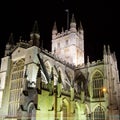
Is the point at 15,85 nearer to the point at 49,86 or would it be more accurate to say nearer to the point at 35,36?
the point at 49,86

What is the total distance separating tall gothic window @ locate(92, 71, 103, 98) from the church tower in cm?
884

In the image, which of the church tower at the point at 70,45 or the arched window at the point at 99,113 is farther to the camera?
the church tower at the point at 70,45

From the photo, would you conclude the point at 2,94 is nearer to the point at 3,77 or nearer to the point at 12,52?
the point at 3,77

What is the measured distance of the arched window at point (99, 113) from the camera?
3722cm

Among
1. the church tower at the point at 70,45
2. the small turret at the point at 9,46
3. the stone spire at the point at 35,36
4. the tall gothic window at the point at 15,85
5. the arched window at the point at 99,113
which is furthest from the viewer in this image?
the church tower at the point at 70,45

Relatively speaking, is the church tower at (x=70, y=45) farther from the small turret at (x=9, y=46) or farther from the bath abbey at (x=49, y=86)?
the small turret at (x=9, y=46)

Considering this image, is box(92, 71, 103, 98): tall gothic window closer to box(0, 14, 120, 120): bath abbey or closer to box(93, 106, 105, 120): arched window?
box(0, 14, 120, 120): bath abbey

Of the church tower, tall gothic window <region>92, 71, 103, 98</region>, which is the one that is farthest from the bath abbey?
the church tower

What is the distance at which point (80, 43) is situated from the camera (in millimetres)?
53719

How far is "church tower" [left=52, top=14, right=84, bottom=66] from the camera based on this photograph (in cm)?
5009

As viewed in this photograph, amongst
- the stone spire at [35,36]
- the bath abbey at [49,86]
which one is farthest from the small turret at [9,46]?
the stone spire at [35,36]

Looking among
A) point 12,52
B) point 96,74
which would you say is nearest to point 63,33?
point 96,74

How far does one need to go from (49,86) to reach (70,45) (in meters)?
23.9

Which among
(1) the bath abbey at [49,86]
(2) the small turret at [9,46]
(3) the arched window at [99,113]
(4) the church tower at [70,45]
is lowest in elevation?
(3) the arched window at [99,113]
